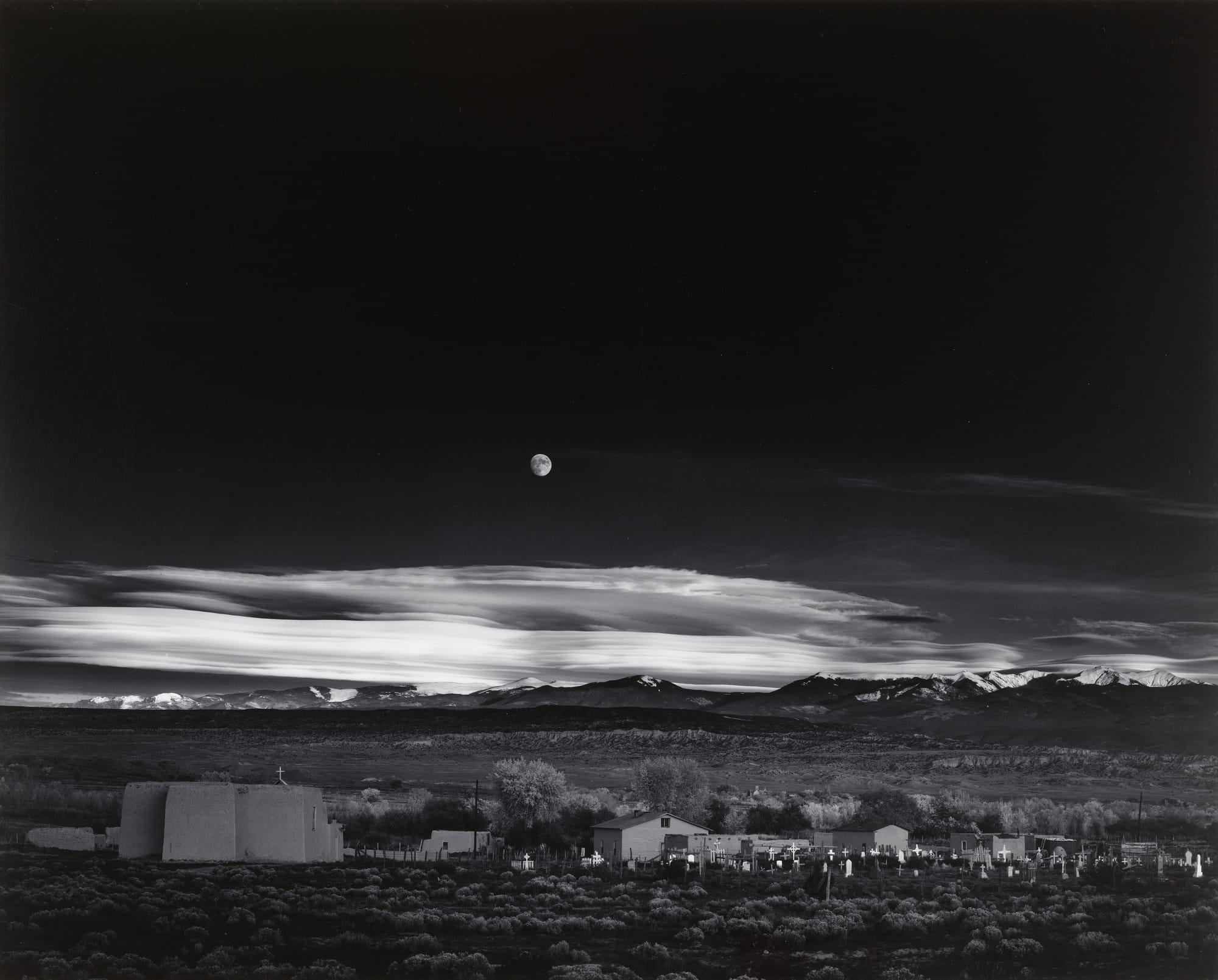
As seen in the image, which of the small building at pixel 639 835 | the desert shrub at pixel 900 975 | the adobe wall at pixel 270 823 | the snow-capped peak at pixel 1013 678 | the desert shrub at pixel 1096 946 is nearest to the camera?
the desert shrub at pixel 900 975

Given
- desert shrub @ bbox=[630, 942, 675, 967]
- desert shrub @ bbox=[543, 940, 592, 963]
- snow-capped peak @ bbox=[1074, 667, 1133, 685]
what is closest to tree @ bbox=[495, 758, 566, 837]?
snow-capped peak @ bbox=[1074, 667, 1133, 685]

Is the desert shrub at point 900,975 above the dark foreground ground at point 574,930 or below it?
below

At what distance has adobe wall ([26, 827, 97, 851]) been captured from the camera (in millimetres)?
35938

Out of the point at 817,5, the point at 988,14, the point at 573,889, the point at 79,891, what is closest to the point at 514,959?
the point at 573,889

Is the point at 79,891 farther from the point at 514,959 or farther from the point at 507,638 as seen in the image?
the point at 507,638

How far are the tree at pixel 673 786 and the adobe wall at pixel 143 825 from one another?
18.7 meters

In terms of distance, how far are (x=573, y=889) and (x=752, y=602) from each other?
1548 cm

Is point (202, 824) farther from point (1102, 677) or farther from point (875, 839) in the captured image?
point (1102, 677)

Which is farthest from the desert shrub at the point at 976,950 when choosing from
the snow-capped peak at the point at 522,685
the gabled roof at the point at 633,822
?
the snow-capped peak at the point at 522,685

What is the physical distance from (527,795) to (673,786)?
6791 mm

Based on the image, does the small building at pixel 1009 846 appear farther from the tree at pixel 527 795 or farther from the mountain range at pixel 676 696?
the tree at pixel 527 795

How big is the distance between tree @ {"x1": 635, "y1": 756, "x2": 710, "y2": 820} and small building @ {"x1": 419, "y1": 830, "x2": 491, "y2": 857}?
7276mm

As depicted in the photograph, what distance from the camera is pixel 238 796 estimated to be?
32562mm

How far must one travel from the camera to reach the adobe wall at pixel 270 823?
32250mm
